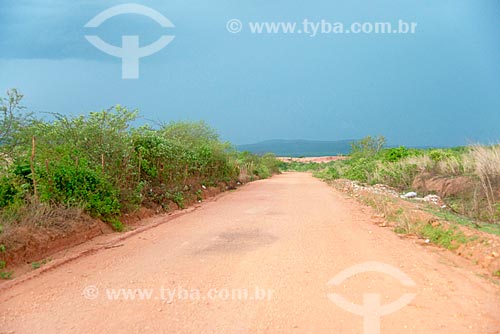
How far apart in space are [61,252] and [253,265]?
3.59 metres

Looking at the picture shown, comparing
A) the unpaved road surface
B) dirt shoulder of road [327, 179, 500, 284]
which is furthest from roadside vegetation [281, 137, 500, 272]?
the unpaved road surface

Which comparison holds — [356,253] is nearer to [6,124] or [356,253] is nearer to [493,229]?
[493,229]

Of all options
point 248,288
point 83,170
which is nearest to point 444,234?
point 248,288

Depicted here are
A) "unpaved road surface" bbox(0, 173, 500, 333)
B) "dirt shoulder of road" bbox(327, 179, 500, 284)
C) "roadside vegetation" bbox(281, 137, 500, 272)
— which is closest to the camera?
"unpaved road surface" bbox(0, 173, 500, 333)

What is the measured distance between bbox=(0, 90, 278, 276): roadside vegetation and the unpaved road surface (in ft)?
4.33

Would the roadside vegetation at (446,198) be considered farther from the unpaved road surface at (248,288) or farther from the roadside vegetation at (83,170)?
the roadside vegetation at (83,170)

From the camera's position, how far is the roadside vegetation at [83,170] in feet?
29.1

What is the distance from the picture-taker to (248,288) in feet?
20.1

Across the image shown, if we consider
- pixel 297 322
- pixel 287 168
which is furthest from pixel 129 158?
pixel 287 168

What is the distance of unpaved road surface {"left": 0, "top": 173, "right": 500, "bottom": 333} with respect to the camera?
4.98 metres

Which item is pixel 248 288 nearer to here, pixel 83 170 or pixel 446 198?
pixel 83 170

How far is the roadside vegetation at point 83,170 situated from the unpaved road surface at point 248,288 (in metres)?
1.32

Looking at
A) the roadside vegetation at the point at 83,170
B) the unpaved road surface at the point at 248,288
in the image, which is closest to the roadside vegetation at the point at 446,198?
the unpaved road surface at the point at 248,288

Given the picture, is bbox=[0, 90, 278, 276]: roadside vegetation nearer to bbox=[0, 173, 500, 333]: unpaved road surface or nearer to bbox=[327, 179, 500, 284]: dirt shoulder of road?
bbox=[0, 173, 500, 333]: unpaved road surface
